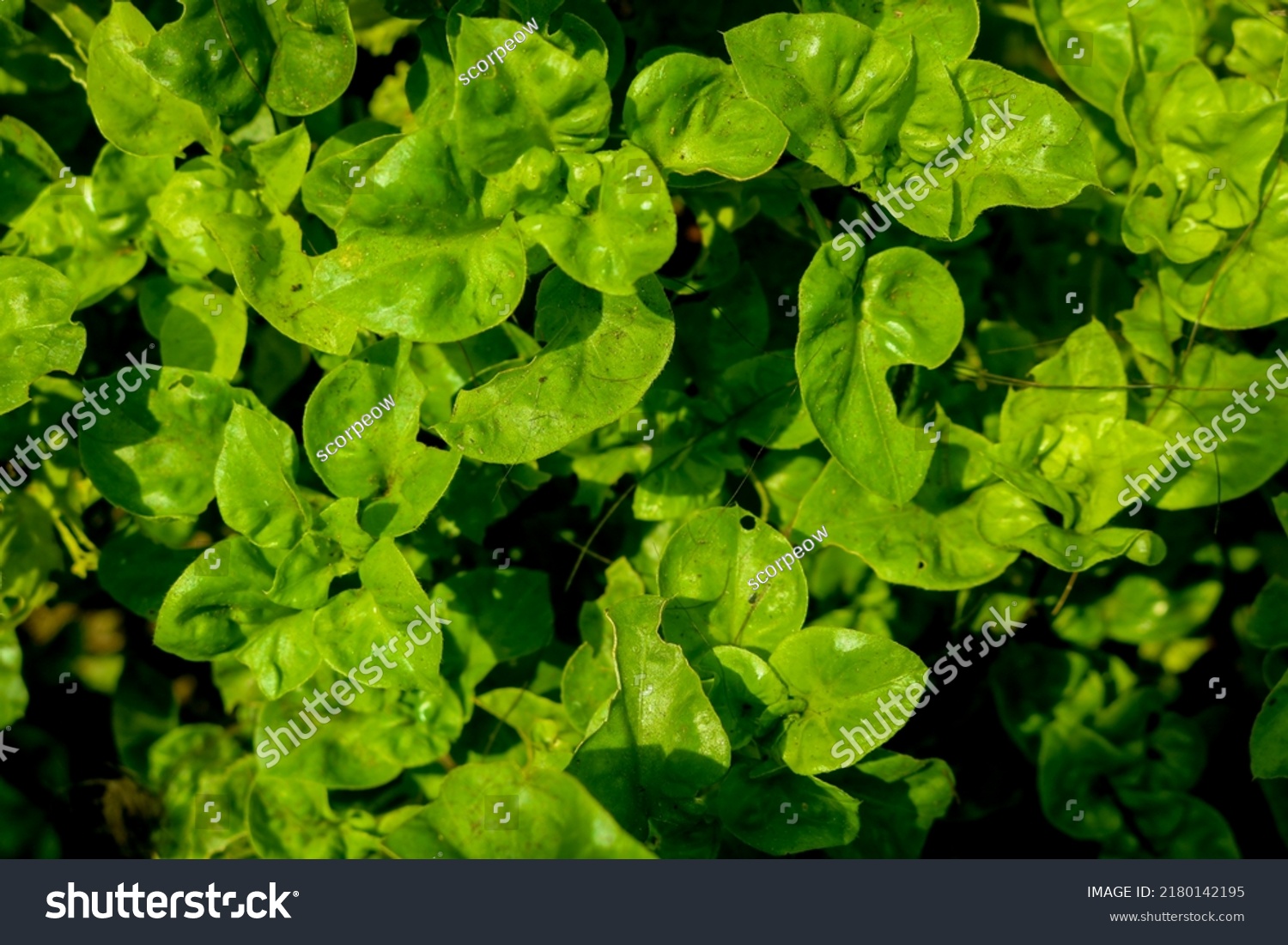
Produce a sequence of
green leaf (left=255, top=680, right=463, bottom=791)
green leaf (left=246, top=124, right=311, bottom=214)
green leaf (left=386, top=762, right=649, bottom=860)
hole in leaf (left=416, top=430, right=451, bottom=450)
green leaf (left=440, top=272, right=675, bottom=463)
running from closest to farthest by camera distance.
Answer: green leaf (left=386, top=762, right=649, bottom=860), green leaf (left=440, top=272, right=675, bottom=463), green leaf (left=246, top=124, right=311, bottom=214), green leaf (left=255, top=680, right=463, bottom=791), hole in leaf (left=416, top=430, right=451, bottom=450)

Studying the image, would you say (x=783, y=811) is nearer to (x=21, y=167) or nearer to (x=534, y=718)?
(x=534, y=718)

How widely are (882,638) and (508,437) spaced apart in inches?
20.1

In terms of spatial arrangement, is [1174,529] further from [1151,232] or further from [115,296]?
[115,296]

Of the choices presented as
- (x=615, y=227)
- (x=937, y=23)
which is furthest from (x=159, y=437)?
(x=937, y=23)

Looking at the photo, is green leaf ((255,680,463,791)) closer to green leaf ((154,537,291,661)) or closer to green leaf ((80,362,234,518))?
green leaf ((154,537,291,661))

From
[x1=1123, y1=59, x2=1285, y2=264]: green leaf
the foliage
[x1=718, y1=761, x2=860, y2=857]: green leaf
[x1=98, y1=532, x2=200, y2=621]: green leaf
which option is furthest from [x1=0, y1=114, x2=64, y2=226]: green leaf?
[x1=1123, y1=59, x2=1285, y2=264]: green leaf

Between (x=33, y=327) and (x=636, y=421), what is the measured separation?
787 mm

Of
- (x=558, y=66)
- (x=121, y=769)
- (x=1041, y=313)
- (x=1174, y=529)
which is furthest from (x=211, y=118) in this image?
(x=1174, y=529)

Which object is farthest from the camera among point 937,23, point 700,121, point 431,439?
point 431,439

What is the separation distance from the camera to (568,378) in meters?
1.22

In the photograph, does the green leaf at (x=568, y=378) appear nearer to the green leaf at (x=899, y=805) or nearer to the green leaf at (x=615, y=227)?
the green leaf at (x=615, y=227)

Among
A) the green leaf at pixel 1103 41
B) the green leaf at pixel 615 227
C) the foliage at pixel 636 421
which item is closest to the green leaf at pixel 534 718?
the foliage at pixel 636 421

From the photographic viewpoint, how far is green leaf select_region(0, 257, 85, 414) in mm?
1312

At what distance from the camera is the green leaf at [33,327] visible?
1.31 metres
